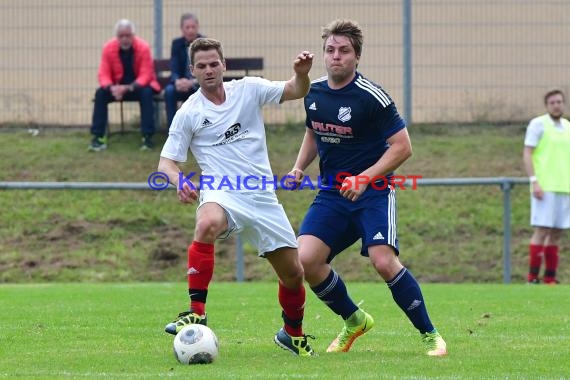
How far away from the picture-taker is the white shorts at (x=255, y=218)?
751 cm

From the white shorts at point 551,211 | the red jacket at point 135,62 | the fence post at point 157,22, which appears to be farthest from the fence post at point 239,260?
the fence post at point 157,22

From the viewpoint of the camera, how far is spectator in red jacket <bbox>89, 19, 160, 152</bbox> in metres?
17.3

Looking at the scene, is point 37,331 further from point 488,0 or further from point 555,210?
point 488,0

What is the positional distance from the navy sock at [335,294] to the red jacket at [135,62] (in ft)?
31.9

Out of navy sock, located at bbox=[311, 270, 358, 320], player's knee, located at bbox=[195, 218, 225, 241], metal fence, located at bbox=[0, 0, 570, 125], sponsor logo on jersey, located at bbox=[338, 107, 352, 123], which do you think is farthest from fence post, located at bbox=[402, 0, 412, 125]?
player's knee, located at bbox=[195, 218, 225, 241]

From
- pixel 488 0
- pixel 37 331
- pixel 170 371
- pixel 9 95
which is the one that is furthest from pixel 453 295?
pixel 9 95

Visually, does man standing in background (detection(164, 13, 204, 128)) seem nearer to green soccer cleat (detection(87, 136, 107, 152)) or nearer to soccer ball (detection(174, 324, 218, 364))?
green soccer cleat (detection(87, 136, 107, 152))

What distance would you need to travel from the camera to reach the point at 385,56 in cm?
1828

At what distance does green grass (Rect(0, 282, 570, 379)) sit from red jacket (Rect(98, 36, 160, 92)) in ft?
15.3

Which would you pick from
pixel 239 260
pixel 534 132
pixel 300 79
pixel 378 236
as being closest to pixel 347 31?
pixel 300 79

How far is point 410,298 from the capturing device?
25.1 feet

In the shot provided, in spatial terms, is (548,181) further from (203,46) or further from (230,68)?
(203,46)

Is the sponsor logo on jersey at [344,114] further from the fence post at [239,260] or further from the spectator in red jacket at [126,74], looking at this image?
the spectator in red jacket at [126,74]

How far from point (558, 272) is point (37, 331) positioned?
8.62 m
